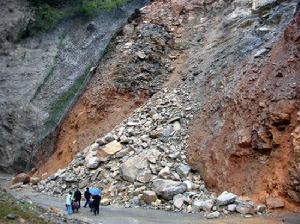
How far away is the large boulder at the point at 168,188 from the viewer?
53.9 feet

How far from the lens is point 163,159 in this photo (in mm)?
18422

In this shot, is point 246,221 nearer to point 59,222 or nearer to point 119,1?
point 59,222

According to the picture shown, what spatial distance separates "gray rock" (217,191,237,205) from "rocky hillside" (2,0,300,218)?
54 mm

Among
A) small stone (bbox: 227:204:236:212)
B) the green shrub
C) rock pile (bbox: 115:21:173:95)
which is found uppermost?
the green shrub

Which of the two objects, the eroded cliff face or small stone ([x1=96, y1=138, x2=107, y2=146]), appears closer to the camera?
the eroded cliff face

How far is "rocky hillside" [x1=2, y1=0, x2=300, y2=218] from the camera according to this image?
51.8 ft

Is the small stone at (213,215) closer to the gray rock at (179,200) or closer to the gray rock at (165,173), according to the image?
the gray rock at (179,200)

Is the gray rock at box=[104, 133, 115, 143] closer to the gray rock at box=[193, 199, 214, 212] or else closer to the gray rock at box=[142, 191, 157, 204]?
the gray rock at box=[142, 191, 157, 204]

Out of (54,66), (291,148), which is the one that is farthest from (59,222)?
(54,66)

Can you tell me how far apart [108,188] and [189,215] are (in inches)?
170

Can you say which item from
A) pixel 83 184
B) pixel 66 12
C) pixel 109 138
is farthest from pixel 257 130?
pixel 66 12

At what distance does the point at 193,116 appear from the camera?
20.0 metres

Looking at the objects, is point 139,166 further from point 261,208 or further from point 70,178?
point 261,208

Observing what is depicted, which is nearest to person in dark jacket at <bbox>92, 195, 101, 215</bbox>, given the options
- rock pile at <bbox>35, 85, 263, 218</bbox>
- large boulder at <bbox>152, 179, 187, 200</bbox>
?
rock pile at <bbox>35, 85, 263, 218</bbox>
